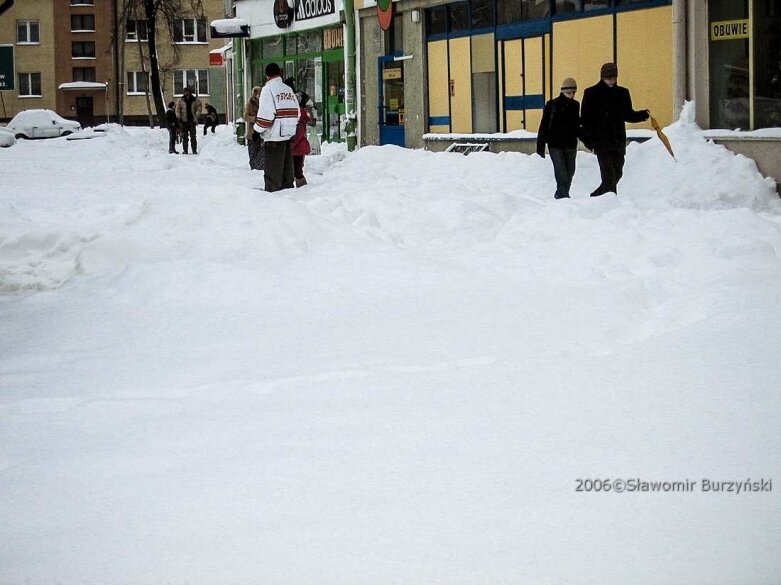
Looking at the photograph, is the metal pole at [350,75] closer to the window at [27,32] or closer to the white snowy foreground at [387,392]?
the white snowy foreground at [387,392]

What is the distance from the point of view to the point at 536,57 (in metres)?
24.0

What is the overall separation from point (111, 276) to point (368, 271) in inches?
76.0

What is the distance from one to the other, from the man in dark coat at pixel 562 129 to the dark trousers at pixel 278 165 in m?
3.68

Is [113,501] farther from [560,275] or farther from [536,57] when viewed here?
[536,57]

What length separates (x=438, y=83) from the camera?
91.8 feet

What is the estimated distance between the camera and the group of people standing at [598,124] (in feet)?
50.5

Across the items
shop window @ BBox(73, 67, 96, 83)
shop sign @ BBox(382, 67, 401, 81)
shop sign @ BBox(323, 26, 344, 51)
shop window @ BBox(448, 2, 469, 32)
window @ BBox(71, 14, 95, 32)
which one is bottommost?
shop sign @ BBox(382, 67, 401, 81)

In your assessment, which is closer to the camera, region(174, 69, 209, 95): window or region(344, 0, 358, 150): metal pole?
region(344, 0, 358, 150): metal pole

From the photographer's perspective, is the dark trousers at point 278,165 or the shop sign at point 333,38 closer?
the dark trousers at point 278,165

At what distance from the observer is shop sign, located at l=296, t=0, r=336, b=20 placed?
33312mm

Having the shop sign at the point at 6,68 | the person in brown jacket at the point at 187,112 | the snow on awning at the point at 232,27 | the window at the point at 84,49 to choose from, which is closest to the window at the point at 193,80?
the window at the point at 84,49

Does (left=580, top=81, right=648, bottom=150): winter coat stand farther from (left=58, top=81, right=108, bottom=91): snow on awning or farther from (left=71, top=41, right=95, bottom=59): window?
(left=71, top=41, right=95, bottom=59): window

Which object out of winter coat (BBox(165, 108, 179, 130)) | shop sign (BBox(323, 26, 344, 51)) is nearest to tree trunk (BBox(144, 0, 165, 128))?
winter coat (BBox(165, 108, 179, 130))

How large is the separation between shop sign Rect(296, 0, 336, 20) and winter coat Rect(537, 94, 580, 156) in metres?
17.6
